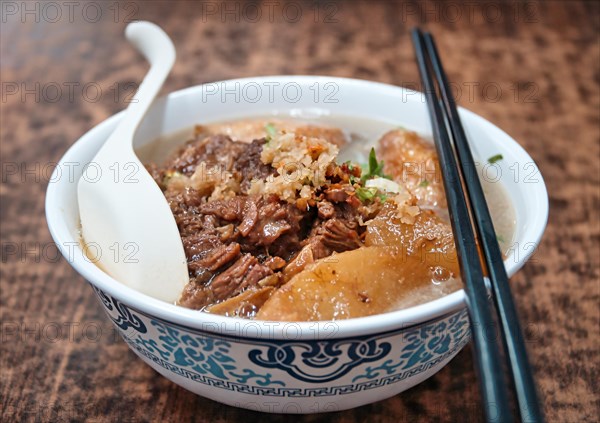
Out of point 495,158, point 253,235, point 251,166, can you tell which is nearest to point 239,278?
point 253,235

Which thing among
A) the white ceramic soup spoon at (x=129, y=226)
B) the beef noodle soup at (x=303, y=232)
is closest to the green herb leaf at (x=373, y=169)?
the beef noodle soup at (x=303, y=232)

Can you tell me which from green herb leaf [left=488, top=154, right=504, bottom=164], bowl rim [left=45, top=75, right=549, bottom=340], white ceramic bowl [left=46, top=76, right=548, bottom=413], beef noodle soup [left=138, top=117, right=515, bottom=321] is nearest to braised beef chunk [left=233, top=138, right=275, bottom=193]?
beef noodle soup [left=138, top=117, right=515, bottom=321]

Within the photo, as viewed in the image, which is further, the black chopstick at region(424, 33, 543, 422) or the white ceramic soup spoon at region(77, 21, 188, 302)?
the white ceramic soup spoon at region(77, 21, 188, 302)

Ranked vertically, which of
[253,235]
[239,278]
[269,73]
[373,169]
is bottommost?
[239,278]

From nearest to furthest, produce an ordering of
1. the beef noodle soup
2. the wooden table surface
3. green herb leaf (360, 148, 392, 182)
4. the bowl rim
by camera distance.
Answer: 1. the bowl rim
2. the beef noodle soup
3. the wooden table surface
4. green herb leaf (360, 148, 392, 182)

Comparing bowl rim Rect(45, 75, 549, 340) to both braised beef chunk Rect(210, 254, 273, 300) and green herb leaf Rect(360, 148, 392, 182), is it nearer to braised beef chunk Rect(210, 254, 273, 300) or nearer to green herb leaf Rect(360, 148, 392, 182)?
braised beef chunk Rect(210, 254, 273, 300)

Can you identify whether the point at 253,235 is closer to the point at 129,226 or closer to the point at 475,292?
the point at 129,226

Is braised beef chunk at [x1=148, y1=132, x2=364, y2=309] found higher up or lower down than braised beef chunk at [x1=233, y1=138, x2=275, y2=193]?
lower down
